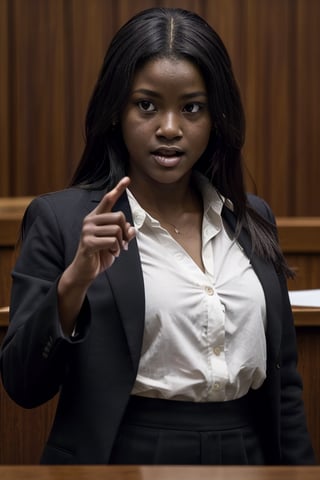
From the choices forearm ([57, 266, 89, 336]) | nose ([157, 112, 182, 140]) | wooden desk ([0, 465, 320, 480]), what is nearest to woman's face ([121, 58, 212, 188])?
nose ([157, 112, 182, 140])

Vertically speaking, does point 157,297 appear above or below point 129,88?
below

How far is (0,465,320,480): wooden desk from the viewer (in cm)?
44

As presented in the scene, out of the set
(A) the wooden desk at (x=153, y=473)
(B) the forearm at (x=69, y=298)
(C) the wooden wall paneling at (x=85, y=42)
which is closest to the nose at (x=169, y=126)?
(B) the forearm at (x=69, y=298)

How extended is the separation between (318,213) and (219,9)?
0.37 m

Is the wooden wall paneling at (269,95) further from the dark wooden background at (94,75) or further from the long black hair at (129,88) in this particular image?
the long black hair at (129,88)

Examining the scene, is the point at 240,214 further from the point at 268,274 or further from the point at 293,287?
the point at 293,287

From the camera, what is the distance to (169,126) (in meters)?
0.62

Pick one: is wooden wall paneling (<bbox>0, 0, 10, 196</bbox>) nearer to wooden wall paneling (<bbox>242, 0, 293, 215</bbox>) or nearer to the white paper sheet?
wooden wall paneling (<bbox>242, 0, 293, 215</bbox>)

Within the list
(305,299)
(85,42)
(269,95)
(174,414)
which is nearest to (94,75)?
(85,42)

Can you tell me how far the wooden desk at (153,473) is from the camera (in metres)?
0.44

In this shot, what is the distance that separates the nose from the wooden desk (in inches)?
8.9

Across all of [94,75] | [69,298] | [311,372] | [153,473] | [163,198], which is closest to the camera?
[153,473]

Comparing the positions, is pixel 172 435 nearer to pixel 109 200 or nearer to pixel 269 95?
pixel 109 200

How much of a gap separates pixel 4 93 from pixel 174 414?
47.1 inches
